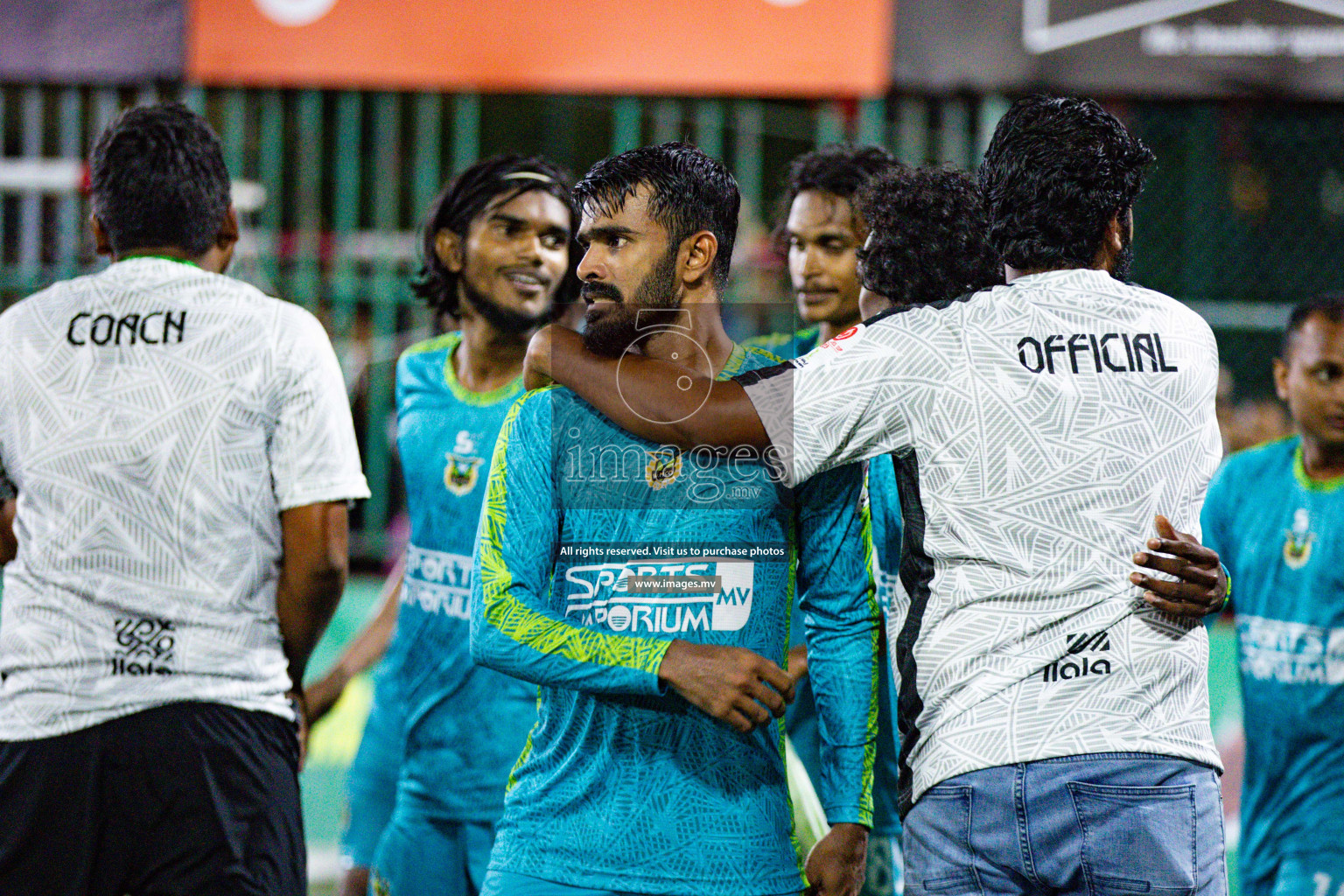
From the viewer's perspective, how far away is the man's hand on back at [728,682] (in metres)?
2.02

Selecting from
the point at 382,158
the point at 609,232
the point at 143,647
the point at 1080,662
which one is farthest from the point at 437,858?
the point at 382,158

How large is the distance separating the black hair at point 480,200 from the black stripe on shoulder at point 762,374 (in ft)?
5.00

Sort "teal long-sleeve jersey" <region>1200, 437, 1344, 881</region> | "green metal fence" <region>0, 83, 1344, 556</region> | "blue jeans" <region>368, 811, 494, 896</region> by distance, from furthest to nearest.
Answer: "green metal fence" <region>0, 83, 1344, 556</region> < "teal long-sleeve jersey" <region>1200, 437, 1344, 881</region> < "blue jeans" <region>368, 811, 494, 896</region>

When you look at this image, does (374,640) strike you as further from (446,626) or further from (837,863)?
(837,863)

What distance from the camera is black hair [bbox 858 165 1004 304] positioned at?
2658 mm

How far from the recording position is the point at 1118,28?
608 centimetres

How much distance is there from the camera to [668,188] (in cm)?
235

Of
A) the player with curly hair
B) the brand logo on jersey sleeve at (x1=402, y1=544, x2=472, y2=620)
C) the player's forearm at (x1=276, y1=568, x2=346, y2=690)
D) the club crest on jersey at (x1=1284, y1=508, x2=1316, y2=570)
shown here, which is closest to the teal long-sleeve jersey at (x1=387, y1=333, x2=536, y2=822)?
the brand logo on jersey sleeve at (x1=402, y1=544, x2=472, y2=620)

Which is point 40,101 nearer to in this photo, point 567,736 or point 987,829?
point 567,736

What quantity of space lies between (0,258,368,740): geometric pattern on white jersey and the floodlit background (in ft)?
9.64

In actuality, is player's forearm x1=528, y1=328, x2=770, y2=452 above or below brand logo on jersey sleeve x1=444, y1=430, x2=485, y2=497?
above

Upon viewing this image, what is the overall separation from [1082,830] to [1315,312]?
2.49 meters

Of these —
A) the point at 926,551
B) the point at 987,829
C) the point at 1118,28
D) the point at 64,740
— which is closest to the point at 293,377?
the point at 64,740

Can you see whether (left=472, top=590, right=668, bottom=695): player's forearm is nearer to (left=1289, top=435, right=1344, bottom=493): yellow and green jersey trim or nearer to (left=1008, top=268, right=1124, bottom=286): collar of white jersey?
(left=1008, top=268, right=1124, bottom=286): collar of white jersey
